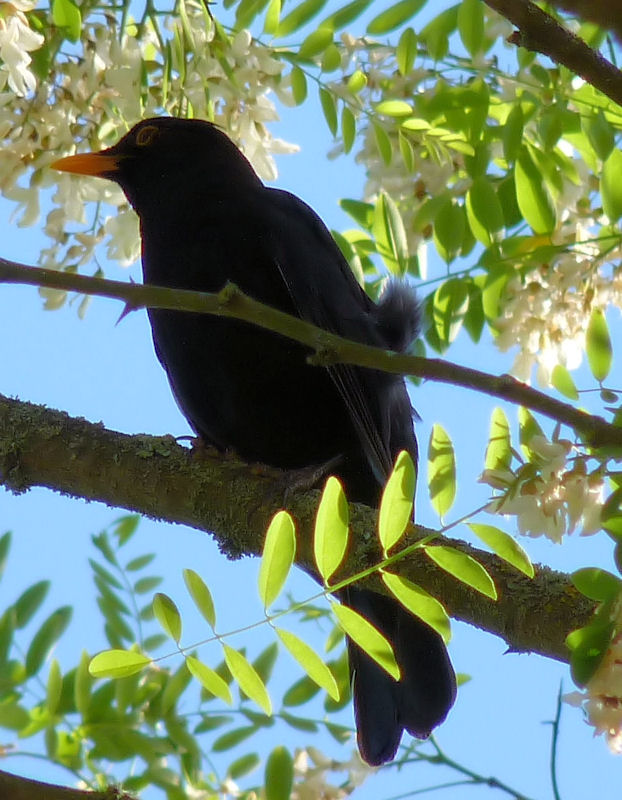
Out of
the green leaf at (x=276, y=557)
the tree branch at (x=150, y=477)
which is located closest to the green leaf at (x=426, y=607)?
the green leaf at (x=276, y=557)

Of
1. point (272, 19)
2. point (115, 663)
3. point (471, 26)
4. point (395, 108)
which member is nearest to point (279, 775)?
point (115, 663)

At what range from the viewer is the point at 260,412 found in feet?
12.6

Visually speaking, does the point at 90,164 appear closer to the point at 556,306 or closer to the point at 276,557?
the point at 556,306

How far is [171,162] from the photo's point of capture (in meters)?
4.53

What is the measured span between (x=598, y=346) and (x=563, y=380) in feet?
0.36

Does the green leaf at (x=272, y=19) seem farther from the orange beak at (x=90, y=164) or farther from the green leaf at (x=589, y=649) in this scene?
the green leaf at (x=589, y=649)

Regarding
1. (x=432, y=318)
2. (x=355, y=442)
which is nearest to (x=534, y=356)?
(x=432, y=318)

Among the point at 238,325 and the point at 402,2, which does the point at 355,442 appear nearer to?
the point at 238,325

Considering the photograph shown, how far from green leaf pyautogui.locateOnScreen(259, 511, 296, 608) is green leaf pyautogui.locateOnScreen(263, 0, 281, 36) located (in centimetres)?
170

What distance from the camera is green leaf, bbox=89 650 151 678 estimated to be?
2.06 meters

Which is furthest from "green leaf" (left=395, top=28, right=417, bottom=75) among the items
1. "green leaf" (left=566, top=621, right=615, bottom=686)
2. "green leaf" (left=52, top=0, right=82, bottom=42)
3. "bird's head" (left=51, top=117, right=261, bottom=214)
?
"green leaf" (left=566, top=621, right=615, bottom=686)

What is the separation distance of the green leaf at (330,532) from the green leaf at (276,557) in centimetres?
6

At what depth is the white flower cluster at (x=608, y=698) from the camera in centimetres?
179

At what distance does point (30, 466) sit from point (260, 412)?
2.89ft
